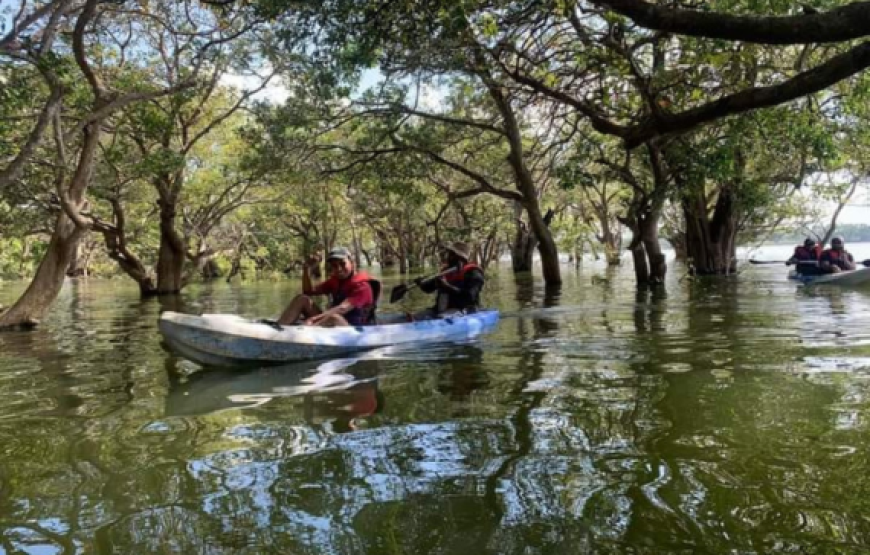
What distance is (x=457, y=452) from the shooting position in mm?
4348

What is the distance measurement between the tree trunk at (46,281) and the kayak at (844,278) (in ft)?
51.3

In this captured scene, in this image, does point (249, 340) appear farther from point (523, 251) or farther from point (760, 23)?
point (523, 251)

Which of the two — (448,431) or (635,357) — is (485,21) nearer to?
(635,357)

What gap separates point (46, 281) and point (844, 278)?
16.4 metres

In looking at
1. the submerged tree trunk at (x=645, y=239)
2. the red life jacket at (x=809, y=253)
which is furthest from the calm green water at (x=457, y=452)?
the red life jacket at (x=809, y=253)

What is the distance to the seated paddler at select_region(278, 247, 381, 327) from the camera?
27.5ft

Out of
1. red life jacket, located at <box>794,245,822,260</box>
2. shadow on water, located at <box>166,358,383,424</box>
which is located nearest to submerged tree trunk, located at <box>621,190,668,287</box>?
red life jacket, located at <box>794,245,822,260</box>

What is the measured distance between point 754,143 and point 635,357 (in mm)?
8750

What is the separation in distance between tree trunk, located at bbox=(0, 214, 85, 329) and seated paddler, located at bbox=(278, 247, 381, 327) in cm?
638

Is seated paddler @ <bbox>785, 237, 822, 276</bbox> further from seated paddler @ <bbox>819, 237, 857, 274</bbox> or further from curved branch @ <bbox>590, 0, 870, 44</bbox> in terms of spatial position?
curved branch @ <bbox>590, 0, 870, 44</bbox>

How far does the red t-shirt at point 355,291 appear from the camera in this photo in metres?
8.59

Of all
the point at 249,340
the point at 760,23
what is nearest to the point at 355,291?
the point at 249,340

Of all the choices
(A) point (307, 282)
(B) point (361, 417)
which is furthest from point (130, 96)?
(B) point (361, 417)

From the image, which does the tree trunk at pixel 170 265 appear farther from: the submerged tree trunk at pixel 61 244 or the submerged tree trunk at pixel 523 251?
the submerged tree trunk at pixel 523 251
